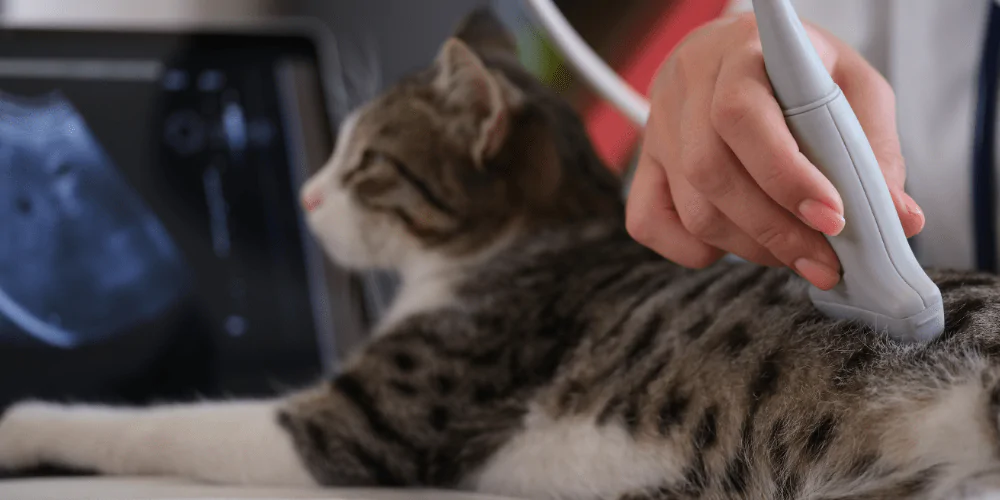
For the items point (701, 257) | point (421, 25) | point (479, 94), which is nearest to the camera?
point (701, 257)

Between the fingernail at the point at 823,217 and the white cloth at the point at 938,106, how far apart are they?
Answer: 432 millimetres

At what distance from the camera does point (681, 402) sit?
0.51 m

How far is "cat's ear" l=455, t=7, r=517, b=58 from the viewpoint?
2.53 feet

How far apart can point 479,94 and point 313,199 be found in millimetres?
217

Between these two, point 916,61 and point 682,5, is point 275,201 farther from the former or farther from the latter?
Result: point 916,61

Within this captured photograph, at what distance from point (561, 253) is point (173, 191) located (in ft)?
1.45

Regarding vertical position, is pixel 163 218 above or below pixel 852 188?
below

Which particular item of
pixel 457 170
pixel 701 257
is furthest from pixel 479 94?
pixel 701 257

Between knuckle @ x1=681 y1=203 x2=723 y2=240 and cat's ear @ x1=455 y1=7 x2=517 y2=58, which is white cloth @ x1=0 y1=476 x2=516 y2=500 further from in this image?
cat's ear @ x1=455 y1=7 x2=517 y2=58

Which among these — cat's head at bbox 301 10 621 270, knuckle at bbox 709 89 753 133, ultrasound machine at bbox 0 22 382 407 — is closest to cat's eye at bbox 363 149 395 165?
cat's head at bbox 301 10 621 270

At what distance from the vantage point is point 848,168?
36 cm

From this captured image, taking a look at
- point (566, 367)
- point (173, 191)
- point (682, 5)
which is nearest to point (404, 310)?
point (566, 367)

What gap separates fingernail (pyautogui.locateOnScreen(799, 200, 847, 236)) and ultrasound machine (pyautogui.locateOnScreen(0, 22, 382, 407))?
23.3 inches

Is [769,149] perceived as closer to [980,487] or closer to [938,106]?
[980,487]
